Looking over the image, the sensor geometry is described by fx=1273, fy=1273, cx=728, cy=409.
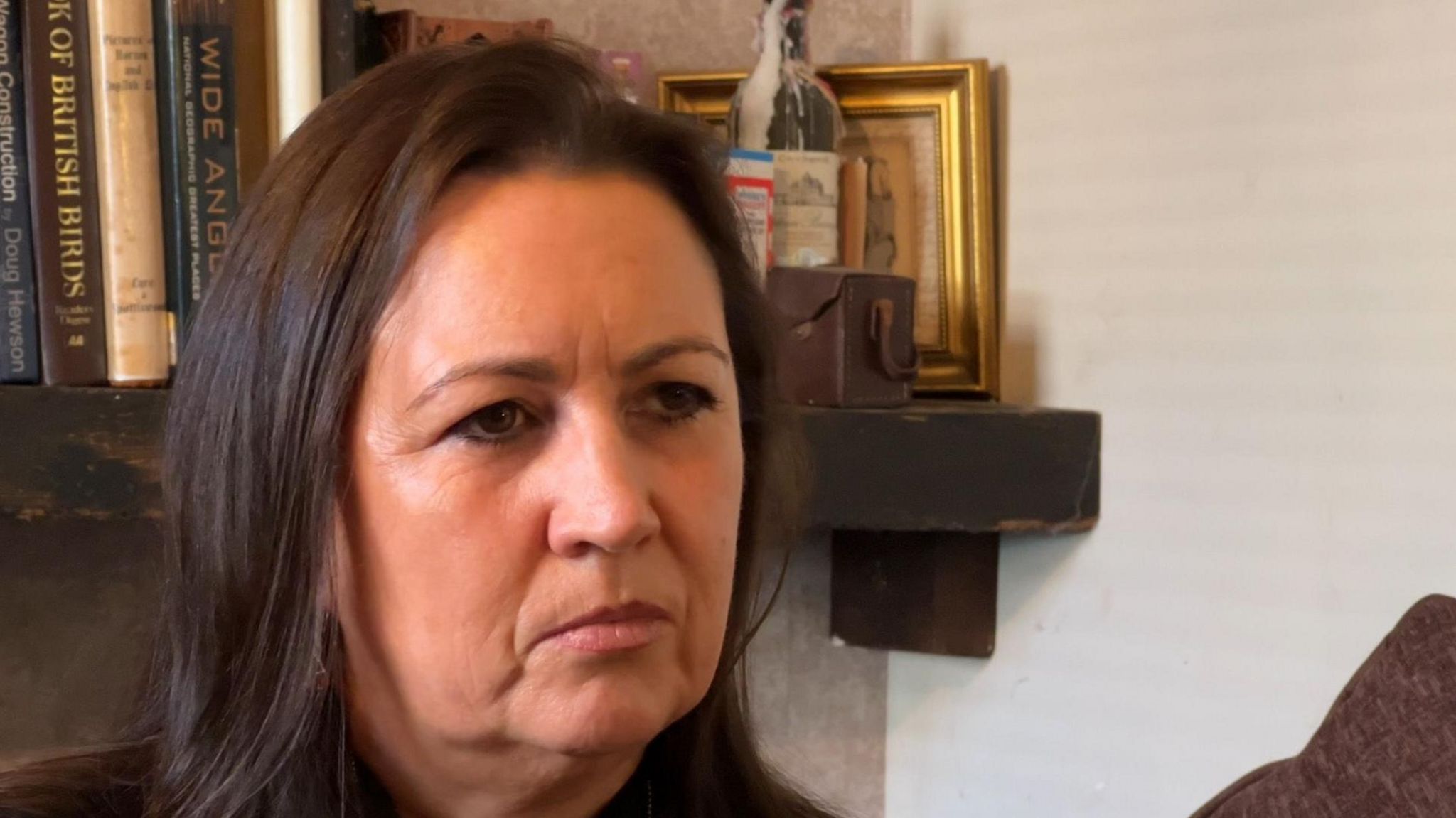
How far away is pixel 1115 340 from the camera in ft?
3.90

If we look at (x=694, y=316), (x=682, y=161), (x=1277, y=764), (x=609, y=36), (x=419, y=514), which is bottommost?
(x=1277, y=764)

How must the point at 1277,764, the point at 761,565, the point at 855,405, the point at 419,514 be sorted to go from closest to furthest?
the point at 419,514, the point at 1277,764, the point at 761,565, the point at 855,405

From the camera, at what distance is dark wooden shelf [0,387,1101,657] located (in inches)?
Answer: 37.6

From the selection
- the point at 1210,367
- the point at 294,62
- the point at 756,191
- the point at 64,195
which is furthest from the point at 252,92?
the point at 1210,367

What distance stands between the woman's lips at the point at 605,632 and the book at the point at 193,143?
1.53ft

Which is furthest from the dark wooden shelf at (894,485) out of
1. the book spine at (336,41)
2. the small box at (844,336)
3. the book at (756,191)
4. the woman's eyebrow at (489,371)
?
the woman's eyebrow at (489,371)

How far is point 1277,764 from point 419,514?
55 centimetres

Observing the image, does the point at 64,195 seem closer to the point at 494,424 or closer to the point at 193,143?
the point at 193,143

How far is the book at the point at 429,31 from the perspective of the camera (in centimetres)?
110

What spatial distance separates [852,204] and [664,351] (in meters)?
0.59

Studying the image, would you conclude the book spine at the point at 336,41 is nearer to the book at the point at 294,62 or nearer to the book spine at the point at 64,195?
the book at the point at 294,62

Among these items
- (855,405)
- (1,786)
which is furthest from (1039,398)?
(1,786)

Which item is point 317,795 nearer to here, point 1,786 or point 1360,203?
point 1,786

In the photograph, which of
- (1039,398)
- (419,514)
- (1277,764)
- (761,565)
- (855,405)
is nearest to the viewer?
(419,514)
